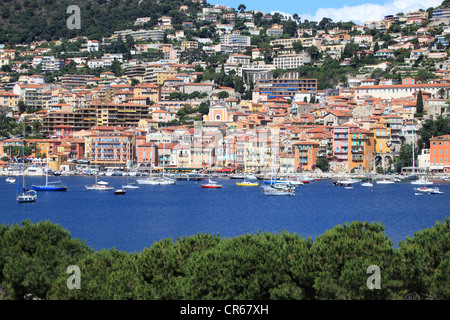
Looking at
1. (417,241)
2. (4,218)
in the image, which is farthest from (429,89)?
(417,241)

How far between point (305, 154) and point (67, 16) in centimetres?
5468

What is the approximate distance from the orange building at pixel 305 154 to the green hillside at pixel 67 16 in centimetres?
5363

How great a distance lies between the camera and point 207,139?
57.2 m

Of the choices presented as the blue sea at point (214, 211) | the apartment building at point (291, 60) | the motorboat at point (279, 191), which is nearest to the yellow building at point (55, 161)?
the blue sea at point (214, 211)

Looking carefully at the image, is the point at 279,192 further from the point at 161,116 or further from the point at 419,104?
the point at 161,116

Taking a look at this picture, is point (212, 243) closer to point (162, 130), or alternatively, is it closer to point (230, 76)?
point (162, 130)

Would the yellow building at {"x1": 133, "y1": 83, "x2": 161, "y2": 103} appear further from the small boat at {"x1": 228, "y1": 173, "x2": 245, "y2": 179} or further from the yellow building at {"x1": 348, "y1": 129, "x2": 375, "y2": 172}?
the yellow building at {"x1": 348, "y1": 129, "x2": 375, "y2": 172}

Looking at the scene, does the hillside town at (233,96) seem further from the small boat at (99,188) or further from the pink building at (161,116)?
the small boat at (99,188)

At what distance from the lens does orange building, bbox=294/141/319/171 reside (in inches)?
2036

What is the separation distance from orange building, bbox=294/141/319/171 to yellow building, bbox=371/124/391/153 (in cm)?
421

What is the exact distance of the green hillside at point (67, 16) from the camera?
330ft

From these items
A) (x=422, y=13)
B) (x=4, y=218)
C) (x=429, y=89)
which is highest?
(x=422, y=13)

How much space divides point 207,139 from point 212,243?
44114 millimetres

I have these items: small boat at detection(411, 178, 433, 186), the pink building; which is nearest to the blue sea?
small boat at detection(411, 178, 433, 186)
